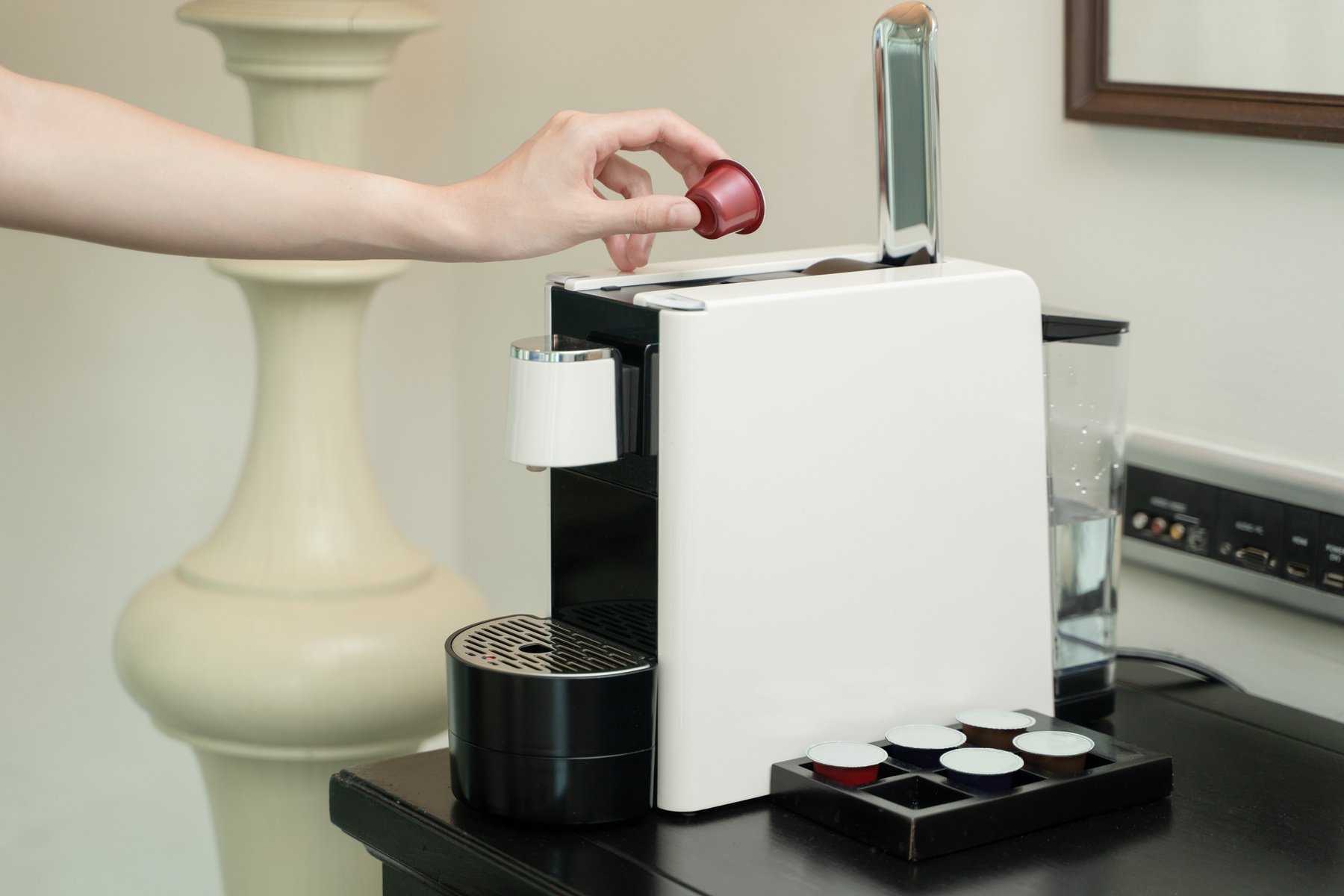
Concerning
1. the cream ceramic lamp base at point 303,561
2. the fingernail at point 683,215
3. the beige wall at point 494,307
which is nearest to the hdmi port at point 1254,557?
the beige wall at point 494,307

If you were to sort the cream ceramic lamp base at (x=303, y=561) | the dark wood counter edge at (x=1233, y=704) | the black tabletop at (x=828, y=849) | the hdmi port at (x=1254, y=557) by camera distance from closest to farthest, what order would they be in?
the black tabletop at (x=828, y=849), the dark wood counter edge at (x=1233, y=704), the hdmi port at (x=1254, y=557), the cream ceramic lamp base at (x=303, y=561)

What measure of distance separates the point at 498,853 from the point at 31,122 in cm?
46

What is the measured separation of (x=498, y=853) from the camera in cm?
72

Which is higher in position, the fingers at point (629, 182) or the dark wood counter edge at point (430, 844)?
the fingers at point (629, 182)

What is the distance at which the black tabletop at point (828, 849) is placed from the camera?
2.27ft

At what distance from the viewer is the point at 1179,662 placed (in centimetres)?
109

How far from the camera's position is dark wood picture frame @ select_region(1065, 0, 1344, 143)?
99 centimetres

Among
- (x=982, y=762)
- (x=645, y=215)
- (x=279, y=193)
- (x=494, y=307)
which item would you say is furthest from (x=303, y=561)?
(x=494, y=307)

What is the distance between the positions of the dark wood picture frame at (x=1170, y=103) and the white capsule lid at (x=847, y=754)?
0.54 m

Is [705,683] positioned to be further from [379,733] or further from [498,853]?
[379,733]

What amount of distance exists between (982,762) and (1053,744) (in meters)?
0.05

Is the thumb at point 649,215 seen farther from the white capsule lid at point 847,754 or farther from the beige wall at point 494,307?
the beige wall at point 494,307

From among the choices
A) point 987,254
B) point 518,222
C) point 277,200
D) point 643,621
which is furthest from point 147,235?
point 987,254

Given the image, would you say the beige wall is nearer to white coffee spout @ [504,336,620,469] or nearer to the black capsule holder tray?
the black capsule holder tray
